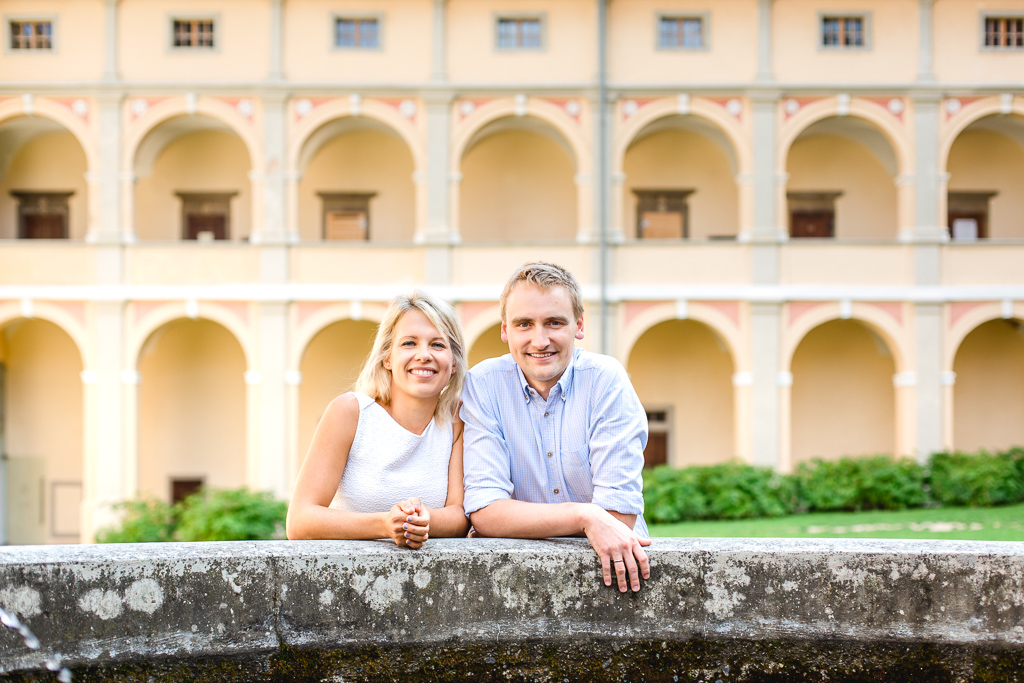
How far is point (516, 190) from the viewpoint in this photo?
17016 mm

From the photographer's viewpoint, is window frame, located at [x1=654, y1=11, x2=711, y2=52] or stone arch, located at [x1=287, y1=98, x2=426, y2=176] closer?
stone arch, located at [x1=287, y1=98, x2=426, y2=176]

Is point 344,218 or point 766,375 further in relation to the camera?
point 344,218

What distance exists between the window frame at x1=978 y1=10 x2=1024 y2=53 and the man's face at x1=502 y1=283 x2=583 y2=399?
52.7 ft

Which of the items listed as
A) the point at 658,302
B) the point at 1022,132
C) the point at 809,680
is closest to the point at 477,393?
the point at 809,680

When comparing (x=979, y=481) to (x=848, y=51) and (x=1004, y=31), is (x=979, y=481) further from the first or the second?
(x=1004, y=31)

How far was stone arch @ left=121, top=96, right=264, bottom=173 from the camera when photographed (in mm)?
14773

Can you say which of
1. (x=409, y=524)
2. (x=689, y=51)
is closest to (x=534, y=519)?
(x=409, y=524)

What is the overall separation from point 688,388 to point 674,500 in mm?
4840

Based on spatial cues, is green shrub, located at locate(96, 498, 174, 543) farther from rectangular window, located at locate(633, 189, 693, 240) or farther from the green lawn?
rectangular window, located at locate(633, 189, 693, 240)

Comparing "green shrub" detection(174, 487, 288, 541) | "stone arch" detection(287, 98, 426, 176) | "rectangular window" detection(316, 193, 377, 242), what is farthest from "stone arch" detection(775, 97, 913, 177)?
"green shrub" detection(174, 487, 288, 541)

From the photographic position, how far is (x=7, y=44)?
15094 millimetres

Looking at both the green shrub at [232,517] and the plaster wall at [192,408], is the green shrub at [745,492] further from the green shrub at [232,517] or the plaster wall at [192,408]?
the plaster wall at [192,408]

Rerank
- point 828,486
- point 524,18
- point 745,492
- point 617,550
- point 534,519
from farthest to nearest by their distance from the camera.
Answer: point 524,18 < point 828,486 < point 745,492 < point 534,519 < point 617,550

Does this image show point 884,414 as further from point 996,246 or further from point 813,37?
point 813,37
